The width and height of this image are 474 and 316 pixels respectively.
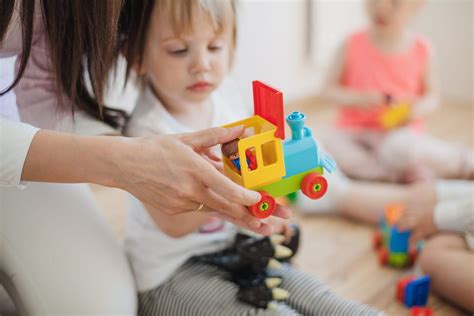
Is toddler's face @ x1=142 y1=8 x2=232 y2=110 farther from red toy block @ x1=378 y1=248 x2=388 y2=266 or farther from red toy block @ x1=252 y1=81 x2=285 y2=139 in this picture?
red toy block @ x1=378 y1=248 x2=388 y2=266

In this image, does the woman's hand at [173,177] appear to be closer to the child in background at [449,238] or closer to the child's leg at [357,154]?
the child in background at [449,238]

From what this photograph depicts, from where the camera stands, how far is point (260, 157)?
2.26 ft

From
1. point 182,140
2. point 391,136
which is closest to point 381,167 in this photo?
point 391,136

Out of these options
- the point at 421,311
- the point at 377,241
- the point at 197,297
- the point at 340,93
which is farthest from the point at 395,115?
the point at 197,297

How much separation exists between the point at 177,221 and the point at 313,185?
271 millimetres

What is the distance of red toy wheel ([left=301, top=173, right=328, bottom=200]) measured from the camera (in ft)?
2.37

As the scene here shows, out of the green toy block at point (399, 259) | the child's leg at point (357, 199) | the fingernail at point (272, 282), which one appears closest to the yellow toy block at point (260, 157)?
the fingernail at point (272, 282)

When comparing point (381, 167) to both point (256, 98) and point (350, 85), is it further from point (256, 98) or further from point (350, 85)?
point (256, 98)

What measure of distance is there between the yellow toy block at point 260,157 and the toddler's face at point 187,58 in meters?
0.18

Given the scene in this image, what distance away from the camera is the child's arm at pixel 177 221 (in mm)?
897

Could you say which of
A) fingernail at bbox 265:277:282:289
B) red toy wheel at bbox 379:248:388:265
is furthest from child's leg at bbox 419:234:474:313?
fingernail at bbox 265:277:282:289

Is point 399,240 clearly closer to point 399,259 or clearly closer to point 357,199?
point 399,259

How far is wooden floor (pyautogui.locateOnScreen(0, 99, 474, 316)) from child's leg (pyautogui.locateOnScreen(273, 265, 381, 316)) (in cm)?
22

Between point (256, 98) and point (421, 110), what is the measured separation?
990 mm
